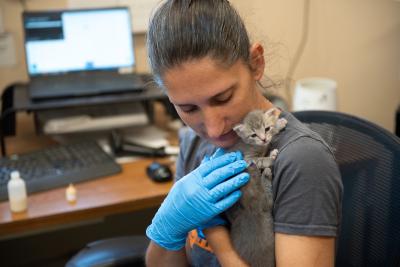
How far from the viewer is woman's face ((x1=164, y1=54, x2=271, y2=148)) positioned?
83 cm

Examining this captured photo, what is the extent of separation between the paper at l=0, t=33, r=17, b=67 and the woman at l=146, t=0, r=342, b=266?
1.18m

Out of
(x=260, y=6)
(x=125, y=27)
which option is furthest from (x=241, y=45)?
(x=260, y=6)

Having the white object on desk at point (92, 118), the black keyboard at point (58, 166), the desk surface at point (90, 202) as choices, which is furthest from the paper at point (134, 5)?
the desk surface at point (90, 202)

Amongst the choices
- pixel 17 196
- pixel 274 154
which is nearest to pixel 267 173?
pixel 274 154

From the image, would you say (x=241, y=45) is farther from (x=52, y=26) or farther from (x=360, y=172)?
(x=52, y=26)

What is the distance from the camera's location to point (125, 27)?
1771 mm

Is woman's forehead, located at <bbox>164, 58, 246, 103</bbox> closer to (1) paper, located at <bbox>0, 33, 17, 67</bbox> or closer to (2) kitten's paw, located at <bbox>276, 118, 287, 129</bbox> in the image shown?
(2) kitten's paw, located at <bbox>276, 118, 287, 129</bbox>

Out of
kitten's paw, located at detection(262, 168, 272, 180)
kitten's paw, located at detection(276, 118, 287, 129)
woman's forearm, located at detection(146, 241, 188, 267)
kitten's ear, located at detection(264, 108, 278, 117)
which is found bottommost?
woman's forearm, located at detection(146, 241, 188, 267)

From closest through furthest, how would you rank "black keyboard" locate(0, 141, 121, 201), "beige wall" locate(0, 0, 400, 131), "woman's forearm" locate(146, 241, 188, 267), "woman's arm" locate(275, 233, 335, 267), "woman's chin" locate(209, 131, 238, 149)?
"woman's arm" locate(275, 233, 335, 267), "woman's chin" locate(209, 131, 238, 149), "woman's forearm" locate(146, 241, 188, 267), "black keyboard" locate(0, 141, 121, 201), "beige wall" locate(0, 0, 400, 131)

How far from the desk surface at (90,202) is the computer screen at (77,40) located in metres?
0.46

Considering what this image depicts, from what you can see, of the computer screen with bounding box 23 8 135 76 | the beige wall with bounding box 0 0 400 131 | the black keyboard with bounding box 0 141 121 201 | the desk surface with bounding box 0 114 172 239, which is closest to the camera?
the desk surface with bounding box 0 114 172 239

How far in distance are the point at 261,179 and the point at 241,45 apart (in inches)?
9.8

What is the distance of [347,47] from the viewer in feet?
7.41

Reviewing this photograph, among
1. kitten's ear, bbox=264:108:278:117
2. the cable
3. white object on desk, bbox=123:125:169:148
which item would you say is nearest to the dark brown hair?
kitten's ear, bbox=264:108:278:117
